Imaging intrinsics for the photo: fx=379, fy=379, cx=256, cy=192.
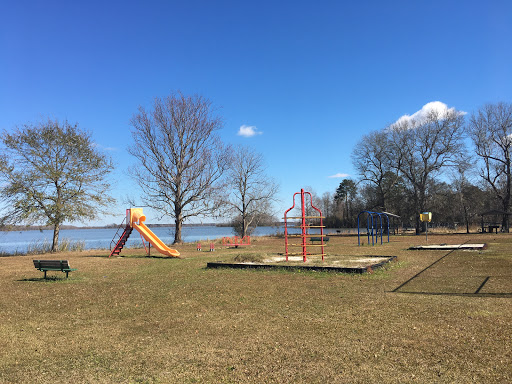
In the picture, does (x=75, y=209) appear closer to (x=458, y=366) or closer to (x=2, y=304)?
(x=2, y=304)

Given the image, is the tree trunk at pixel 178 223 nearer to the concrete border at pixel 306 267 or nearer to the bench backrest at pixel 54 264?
the concrete border at pixel 306 267

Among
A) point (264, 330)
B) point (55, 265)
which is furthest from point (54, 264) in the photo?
point (264, 330)

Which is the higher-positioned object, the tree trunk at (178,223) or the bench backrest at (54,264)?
the tree trunk at (178,223)

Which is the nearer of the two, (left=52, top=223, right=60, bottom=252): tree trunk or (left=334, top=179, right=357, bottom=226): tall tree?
(left=52, top=223, right=60, bottom=252): tree trunk

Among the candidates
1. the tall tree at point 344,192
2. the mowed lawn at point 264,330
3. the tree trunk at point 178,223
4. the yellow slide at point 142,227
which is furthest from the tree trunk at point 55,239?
the tall tree at point 344,192

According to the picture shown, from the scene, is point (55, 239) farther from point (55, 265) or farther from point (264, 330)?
point (264, 330)

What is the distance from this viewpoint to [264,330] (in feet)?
17.3

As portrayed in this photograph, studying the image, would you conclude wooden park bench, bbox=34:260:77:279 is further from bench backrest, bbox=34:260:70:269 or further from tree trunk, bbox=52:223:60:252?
tree trunk, bbox=52:223:60:252

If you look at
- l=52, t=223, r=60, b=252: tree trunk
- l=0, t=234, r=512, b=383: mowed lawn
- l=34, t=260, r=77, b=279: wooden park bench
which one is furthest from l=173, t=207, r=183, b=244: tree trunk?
l=0, t=234, r=512, b=383: mowed lawn

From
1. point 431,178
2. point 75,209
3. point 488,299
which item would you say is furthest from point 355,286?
point 431,178

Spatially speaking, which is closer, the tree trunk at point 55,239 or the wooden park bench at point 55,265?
the wooden park bench at point 55,265

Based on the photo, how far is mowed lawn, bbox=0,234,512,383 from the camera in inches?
150

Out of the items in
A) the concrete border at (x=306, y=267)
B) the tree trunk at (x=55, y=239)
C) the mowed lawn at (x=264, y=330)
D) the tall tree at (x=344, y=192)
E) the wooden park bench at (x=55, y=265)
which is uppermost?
the tall tree at (x=344, y=192)

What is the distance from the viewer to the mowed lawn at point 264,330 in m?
3.81
